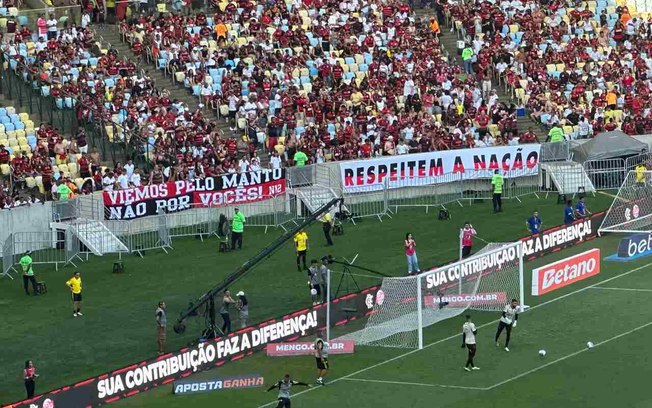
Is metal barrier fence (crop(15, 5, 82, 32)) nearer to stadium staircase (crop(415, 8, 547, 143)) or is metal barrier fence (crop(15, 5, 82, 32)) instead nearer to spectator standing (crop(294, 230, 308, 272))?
stadium staircase (crop(415, 8, 547, 143))

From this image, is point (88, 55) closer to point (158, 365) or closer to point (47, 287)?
point (47, 287)

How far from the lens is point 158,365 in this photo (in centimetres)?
4450

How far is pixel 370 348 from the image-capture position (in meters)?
48.8

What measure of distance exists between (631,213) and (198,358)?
67.3 ft

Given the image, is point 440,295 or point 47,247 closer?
point 440,295

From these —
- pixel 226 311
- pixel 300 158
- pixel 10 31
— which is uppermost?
pixel 10 31

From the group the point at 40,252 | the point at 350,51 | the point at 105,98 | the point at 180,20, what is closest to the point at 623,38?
the point at 350,51

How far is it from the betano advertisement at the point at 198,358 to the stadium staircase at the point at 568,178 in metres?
15.3

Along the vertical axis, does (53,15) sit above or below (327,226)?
above

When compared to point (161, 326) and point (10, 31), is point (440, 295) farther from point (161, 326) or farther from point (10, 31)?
point (10, 31)

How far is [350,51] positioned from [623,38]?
1397cm

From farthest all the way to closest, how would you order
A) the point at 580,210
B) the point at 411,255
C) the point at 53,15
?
the point at 53,15 → the point at 580,210 → the point at 411,255

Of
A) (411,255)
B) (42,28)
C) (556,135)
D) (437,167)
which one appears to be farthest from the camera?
(556,135)

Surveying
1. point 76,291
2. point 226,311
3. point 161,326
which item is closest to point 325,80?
point 76,291
